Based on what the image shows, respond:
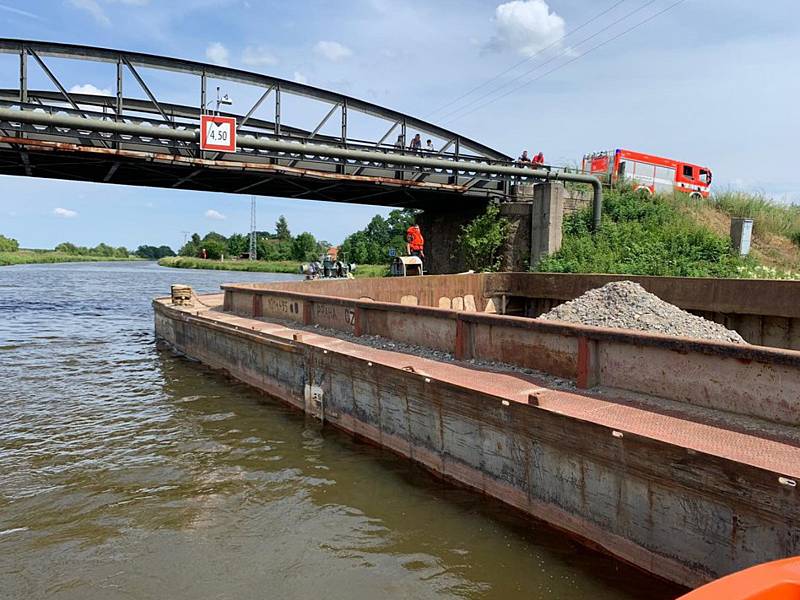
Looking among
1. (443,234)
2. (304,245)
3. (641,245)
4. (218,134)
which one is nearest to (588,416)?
(218,134)

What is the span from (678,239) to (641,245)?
1.23 metres

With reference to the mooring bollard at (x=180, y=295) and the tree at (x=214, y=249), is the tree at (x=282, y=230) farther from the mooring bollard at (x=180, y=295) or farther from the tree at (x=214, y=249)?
the mooring bollard at (x=180, y=295)

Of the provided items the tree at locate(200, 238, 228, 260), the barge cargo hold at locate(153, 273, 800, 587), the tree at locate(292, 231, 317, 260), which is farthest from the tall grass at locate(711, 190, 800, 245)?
the tree at locate(200, 238, 228, 260)

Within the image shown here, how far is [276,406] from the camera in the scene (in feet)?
29.1

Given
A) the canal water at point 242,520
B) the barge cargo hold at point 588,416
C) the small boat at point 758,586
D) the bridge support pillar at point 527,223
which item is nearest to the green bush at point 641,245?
the bridge support pillar at point 527,223

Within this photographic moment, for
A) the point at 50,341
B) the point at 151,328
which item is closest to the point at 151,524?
the point at 50,341

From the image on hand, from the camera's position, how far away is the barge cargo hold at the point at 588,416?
11.9 ft

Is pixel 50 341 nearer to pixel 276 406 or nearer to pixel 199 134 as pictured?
pixel 199 134

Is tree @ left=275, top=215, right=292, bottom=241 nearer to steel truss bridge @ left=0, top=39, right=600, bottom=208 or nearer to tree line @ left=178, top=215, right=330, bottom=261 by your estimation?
tree line @ left=178, top=215, right=330, bottom=261

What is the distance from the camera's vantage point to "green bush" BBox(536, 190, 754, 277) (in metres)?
17.1

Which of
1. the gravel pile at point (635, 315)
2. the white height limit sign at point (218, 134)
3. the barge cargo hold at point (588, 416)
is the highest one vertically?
the white height limit sign at point (218, 134)

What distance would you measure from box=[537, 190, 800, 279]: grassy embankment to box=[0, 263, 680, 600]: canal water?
13155 millimetres

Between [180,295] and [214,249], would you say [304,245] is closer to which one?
[214,249]

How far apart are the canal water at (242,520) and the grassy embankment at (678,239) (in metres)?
13.2
